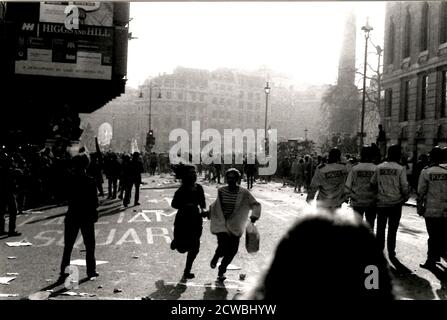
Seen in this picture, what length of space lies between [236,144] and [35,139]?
62.6 metres

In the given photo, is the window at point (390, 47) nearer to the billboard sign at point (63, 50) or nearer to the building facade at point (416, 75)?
the building facade at point (416, 75)

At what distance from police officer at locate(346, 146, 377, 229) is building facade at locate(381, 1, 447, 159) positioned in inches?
770

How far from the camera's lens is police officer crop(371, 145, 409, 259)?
852 centimetres

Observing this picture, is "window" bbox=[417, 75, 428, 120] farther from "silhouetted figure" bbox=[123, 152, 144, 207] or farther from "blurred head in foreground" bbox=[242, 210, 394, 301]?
"blurred head in foreground" bbox=[242, 210, 394, 301]

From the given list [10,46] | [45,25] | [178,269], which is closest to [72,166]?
[178,269]

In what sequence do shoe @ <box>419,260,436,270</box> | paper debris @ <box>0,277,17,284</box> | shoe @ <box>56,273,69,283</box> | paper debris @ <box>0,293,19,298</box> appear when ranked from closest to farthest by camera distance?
paper debris @ <box>0,293,19,298</box> < paper debris @ <box>0,277,17,284</box> < shoe @ <box>56,273,69,283</box> < shoe @ <box>419,260,436,270</box>

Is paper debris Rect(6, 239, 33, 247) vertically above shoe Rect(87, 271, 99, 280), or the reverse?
shoe Rect(87, 271, 99, 280)

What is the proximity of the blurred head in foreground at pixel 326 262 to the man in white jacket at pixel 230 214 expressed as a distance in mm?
5747

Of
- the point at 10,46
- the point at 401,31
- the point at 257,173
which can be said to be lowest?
the point at 257,173

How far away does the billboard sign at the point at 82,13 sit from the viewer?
1685cm

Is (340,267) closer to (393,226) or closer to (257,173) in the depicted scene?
(393,226)

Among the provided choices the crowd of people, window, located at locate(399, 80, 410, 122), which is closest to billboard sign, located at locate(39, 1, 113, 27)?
the crowd of people

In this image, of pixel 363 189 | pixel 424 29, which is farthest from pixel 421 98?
pixel 363 189
